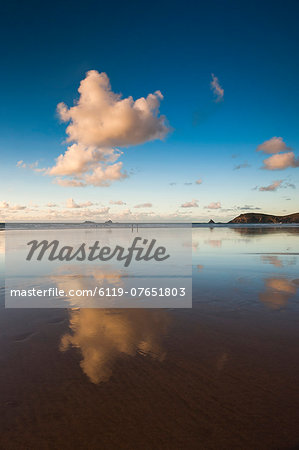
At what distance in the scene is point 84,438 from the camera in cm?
329

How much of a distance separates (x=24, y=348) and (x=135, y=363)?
7.96 ft

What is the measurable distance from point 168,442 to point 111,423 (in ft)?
2.60

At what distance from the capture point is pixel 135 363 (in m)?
4.89

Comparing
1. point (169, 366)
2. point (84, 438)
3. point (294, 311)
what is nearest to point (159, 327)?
point (169, 366)

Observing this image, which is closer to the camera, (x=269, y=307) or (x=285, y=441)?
(x=285, y=441)

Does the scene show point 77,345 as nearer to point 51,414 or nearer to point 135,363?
point 135,363

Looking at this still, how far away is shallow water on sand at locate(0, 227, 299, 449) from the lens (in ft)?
11.0

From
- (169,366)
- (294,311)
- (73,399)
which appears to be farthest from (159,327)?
(294,311)

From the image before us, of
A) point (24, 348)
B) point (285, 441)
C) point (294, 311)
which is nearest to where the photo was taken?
point (285, 441)

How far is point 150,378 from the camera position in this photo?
4445 mm

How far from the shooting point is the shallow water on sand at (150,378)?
3.36 meters

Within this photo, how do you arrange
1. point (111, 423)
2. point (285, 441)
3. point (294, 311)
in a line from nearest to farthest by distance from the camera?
point (285, 441)
point (111, 423)
point (294, 311)

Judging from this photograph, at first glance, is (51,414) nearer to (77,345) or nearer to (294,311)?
(77,345)

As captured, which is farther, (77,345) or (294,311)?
(294,311)
